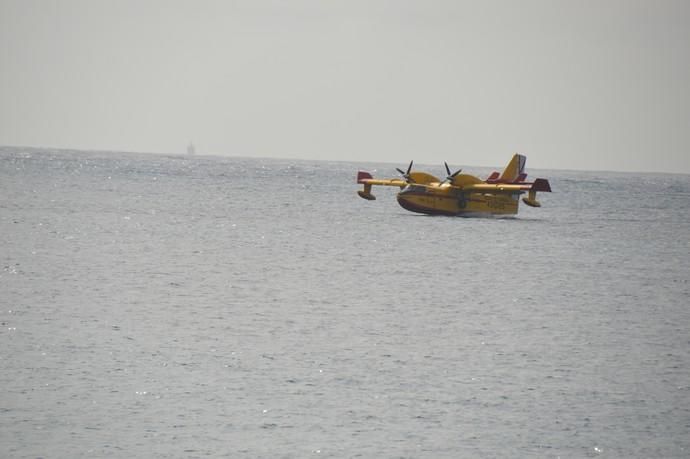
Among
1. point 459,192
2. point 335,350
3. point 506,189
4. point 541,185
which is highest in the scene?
point 541,185

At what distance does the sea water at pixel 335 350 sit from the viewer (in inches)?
880

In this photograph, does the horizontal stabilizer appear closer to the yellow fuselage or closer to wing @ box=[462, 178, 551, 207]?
wing @ box=[462, 178, 551, 207]

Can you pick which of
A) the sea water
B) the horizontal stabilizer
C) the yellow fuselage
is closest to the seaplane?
the yellow fuselage

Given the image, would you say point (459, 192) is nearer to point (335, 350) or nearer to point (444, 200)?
point (444, 200)

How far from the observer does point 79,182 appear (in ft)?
522

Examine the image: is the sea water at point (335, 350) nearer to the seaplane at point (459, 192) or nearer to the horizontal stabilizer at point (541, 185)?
the horizontal stabilizer at point (541, 185)

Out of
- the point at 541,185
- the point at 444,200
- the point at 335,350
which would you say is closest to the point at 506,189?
the point at 444,200

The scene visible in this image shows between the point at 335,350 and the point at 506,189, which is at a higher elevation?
the point at 506,189

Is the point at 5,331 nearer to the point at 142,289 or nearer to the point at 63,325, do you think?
the point at 63,325

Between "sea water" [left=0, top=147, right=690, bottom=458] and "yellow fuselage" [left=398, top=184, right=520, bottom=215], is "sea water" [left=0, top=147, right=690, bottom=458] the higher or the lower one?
the lower one

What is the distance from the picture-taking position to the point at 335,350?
103 feet

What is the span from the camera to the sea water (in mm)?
22359

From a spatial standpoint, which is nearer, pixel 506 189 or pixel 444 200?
pixel 506 189

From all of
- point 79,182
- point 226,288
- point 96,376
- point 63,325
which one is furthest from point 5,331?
point 79,182
